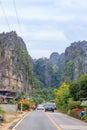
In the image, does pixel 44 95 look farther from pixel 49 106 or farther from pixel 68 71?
pixel 49 106

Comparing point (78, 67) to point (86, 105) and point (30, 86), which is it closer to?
point (30, 86)

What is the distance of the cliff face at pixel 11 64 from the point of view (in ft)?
525

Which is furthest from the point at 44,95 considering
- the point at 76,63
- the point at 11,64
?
the point at 11,64

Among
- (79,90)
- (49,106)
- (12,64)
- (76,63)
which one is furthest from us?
(76,63)

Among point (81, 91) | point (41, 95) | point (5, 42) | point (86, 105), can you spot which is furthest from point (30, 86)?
point (86, 105)

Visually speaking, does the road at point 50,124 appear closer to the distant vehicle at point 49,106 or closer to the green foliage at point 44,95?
the distant vehicle at point 49,106

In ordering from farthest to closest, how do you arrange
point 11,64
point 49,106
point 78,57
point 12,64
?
1. point 78,57
2. point 12,64
3. point 11,64
4. point 49,106

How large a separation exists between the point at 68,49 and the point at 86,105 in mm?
152212

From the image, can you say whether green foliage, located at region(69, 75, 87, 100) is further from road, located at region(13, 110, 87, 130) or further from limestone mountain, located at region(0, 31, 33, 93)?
Answer: limestone mountain, located at region(0, 31, 33, 93)

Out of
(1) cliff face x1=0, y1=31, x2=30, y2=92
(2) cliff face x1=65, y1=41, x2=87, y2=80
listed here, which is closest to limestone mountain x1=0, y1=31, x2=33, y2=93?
(1) cliff face x1=0, y1=31, x2=30, y2=92

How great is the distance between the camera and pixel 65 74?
7077 inches

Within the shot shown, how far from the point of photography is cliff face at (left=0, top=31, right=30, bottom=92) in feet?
525

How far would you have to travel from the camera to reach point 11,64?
543ft

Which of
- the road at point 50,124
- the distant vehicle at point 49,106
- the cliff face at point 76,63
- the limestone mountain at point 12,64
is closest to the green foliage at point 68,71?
the cliff face at point 76,63
